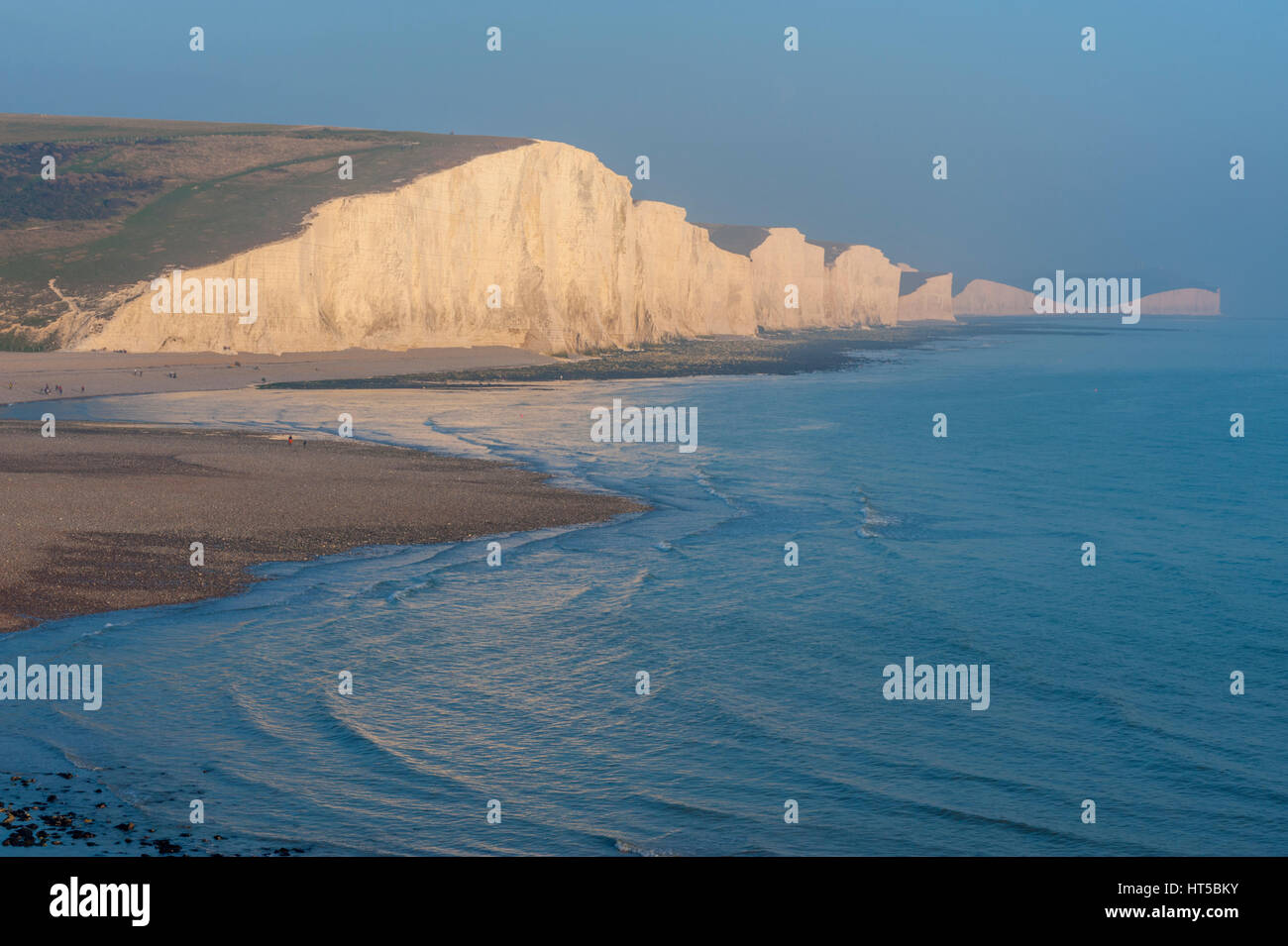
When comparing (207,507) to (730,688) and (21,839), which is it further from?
(21,839)

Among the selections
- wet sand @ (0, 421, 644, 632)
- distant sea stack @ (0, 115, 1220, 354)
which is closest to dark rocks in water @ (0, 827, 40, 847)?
wet sand @ (0, 421, 644, 632)

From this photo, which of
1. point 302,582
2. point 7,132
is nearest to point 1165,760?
point 302,582

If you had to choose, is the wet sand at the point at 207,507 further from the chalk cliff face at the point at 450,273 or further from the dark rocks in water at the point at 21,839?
the chalk cliff face at the point at 450,273

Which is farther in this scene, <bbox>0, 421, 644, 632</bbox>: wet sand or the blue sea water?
<bbox>0, 421, 644, 632</bbox>: wet sand

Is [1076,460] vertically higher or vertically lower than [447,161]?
lower

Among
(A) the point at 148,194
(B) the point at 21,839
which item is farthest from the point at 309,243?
(B) the point at 21,839

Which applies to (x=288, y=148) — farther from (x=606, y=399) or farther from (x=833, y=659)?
(x=833, y=659)

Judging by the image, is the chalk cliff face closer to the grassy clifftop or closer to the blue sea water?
the grassy clifftop
